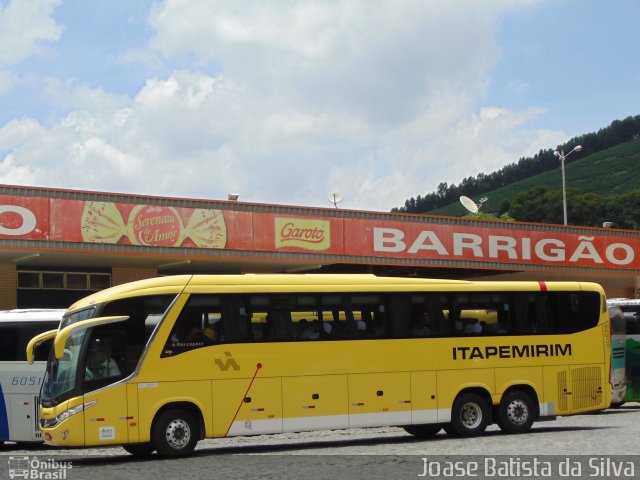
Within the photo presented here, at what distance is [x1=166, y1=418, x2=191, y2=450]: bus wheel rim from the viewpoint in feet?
56.1

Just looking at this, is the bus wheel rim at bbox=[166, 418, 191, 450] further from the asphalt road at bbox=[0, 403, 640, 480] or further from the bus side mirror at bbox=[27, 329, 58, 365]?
the bus side mirror at bbox=[27, 329, 58, 365]

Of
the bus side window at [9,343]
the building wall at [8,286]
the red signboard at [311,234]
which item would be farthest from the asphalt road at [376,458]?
the building wall at [8,286]

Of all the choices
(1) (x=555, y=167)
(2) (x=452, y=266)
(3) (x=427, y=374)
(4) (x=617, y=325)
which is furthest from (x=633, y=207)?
(3) (x=427, y=374)

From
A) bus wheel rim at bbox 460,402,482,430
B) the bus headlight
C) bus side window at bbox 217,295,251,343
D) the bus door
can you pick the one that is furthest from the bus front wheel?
bus wheel rim at bbox 460,402,482,430

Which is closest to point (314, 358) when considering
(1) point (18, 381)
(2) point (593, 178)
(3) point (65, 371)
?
(3) point (65, 371)

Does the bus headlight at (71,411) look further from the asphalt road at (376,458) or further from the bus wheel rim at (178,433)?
the bus wheel rim at (178,433)

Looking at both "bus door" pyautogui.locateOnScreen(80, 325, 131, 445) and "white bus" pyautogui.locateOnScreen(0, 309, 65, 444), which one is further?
"white bus" pyautogui.locateOnScreen(0, 309, 65, 444)

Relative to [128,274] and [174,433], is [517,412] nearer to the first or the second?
[174,433]

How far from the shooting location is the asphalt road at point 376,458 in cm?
1324

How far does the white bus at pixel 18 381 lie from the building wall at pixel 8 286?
44.5ft

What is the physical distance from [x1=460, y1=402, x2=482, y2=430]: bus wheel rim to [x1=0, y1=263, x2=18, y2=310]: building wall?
19.6 m

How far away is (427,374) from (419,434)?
2.05m

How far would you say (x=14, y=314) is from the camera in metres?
21.3

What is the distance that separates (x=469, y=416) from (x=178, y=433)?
6116mm
